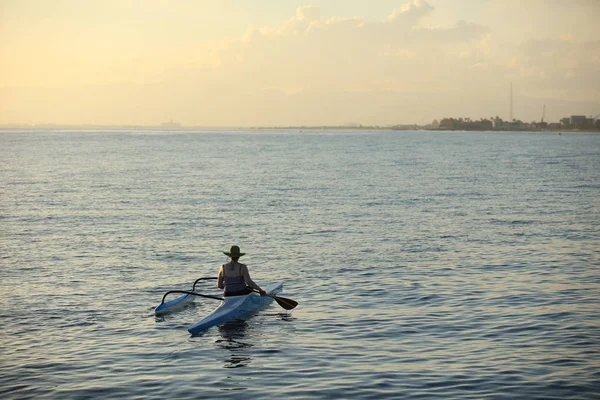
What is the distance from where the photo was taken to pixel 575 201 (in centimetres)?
5131

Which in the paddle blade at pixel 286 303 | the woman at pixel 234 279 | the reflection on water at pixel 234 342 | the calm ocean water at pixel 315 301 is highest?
the woman at pixel 234 279

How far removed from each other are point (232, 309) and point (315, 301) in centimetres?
342

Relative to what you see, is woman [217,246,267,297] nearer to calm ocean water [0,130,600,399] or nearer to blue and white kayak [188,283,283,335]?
blue and white kayak [188,283,283,335]

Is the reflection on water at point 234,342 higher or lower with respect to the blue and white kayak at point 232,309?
lower

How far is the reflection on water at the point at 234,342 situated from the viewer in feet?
51.6

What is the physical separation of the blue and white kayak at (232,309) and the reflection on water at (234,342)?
0.78 ft

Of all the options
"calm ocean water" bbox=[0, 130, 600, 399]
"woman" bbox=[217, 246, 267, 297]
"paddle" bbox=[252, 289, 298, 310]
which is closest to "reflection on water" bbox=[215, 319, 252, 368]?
"calm ocean water" bbox=[0, 130, 600, 399]

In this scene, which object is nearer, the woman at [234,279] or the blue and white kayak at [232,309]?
the blue and white kayak at [232,309]

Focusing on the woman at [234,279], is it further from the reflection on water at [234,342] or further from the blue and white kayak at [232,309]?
the reflection on water at [234,342]

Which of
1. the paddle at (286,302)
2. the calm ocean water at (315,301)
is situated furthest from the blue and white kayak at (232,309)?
the paddle at (286,302)

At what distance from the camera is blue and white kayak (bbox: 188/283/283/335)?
1802cm

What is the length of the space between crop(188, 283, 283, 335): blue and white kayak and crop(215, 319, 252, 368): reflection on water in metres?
0.24

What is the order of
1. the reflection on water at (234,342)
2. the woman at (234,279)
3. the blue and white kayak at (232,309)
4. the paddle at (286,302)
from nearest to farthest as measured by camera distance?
1. the reflection on water at (234,342)
2. the blue and white kayak at (232,309)
3. the woman at (234,279)
4. the paddle at (286,302)

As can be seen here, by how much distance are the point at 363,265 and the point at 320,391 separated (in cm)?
1407
